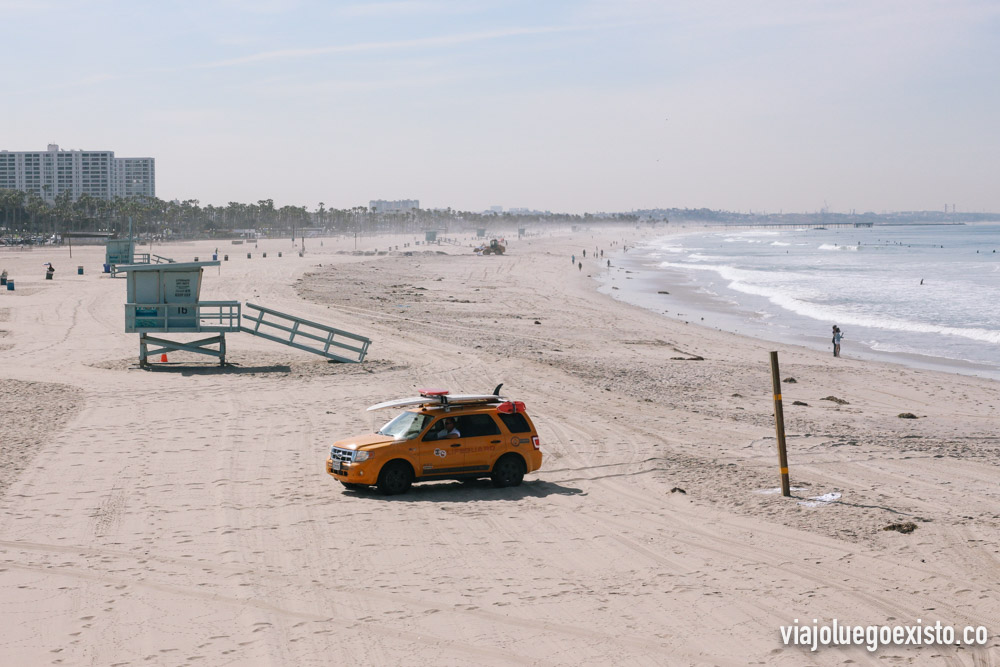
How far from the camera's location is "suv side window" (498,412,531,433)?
15.3 m

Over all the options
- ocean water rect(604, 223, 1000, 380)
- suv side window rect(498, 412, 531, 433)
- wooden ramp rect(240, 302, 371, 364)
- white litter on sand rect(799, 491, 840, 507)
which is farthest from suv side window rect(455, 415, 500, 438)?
ocean water rect(604, 223, 1000, 380)

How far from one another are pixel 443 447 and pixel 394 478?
2.95 feet

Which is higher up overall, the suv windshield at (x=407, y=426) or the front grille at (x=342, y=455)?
the suv windshield at (x=407, y=426)

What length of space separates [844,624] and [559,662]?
3099mm

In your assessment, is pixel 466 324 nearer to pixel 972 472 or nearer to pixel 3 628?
pixel 972 472

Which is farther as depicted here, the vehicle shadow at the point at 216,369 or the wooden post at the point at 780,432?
the vehicle shadow at the point at 216,369

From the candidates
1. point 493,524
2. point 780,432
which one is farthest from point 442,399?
point 780,432

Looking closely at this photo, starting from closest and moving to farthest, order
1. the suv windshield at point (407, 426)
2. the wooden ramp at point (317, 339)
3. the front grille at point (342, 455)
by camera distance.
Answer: the front grille at point (342, 455)
the suv windshield at point (407, 426)
the wooden ramp at point (317, 339)

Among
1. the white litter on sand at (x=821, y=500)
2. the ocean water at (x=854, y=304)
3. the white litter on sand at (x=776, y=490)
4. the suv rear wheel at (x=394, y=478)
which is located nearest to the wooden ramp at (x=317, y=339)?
the suv rear wheel at (x=394, y=478)

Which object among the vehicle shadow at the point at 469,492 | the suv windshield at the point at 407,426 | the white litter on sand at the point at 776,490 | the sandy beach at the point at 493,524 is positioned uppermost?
the suv windshield at the point at 407,426

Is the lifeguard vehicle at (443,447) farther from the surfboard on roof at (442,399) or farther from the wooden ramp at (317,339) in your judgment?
the wooden ramp at (317,339)

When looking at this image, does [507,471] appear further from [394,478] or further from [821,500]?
[821,500]

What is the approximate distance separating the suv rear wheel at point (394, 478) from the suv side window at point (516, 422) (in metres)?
1.71

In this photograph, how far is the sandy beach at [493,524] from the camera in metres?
9.34
